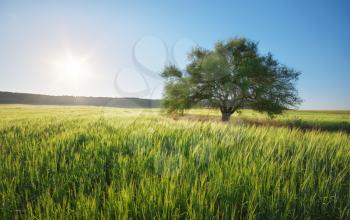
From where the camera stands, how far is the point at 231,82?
1731 centimetres

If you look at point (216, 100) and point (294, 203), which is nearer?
point (294, 203)

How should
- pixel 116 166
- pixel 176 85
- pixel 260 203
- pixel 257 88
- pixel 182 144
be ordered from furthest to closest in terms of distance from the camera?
pixel 176 85
pixel 257 88
pixel 182 144
pixel 116 166
pixel 260 203

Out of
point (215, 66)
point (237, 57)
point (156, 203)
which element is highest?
point (237, 57)

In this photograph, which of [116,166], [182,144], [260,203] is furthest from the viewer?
[182,144]

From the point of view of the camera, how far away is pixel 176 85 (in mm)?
20688

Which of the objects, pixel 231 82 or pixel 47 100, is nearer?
pixel 231 82

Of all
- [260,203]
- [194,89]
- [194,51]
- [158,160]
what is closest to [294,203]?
[260,203]

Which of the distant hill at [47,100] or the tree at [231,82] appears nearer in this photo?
the tree at [231,82]

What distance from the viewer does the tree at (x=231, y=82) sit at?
17419 mm

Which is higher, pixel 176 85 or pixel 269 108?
pixel 176 85

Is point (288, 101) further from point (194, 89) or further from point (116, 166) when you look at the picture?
point (116, 166)

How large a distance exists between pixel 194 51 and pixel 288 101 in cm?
1109

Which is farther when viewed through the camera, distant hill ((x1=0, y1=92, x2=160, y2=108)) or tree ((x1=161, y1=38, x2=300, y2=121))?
distant hill ((x1=0, y1=92, x2=160, y2=108))

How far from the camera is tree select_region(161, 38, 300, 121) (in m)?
17.4
